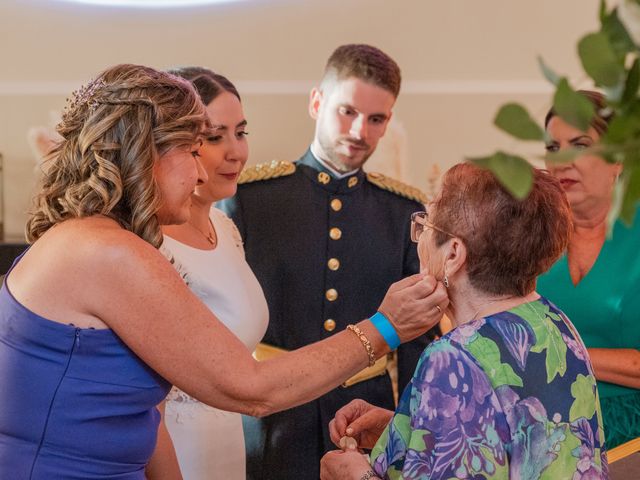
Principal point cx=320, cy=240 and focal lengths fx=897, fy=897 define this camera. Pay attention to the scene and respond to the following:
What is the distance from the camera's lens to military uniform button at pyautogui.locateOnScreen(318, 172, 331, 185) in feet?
8.02

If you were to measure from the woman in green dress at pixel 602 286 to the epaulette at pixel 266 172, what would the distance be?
72 cm

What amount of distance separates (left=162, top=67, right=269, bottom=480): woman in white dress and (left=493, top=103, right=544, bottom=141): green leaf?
4.81ft

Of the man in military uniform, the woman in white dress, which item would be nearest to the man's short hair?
the man in military uniform

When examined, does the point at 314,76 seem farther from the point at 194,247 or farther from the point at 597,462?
the point at 597,462

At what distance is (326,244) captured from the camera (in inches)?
95.8

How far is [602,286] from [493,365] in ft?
2.54

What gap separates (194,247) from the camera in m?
2.02

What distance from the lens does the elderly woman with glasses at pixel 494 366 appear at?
1.35 meters

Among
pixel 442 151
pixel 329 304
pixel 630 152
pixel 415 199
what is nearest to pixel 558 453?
pixel 630 152

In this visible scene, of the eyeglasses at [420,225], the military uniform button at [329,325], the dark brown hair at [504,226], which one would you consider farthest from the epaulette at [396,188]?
the dark brown hair at [504,226]

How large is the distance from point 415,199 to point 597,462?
1.23 meters

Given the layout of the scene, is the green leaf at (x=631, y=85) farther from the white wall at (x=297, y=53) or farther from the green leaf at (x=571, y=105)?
the white wall at (x=297, y=53)

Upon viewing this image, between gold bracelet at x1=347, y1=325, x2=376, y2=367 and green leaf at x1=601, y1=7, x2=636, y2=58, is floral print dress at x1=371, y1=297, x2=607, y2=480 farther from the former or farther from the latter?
green leaf at x1=601, y1=7, x2=636, y2=58

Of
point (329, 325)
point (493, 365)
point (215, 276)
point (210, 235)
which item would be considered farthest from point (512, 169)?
point (329, 325)
